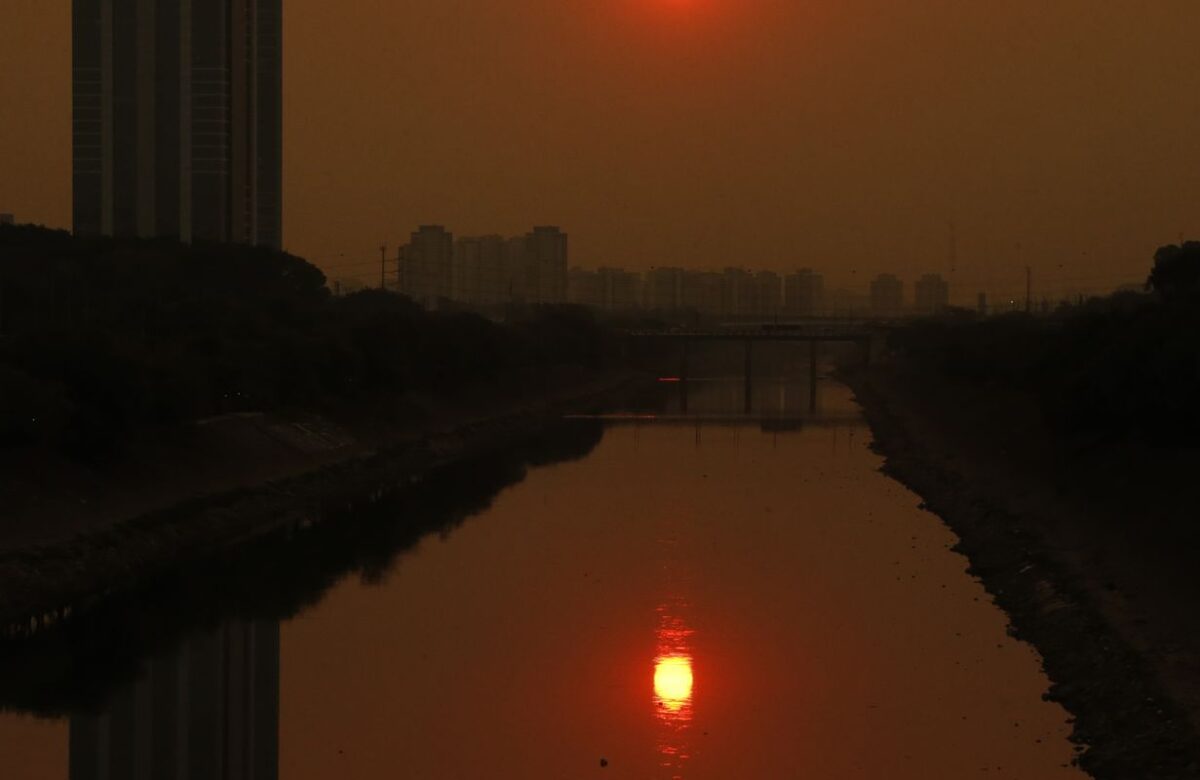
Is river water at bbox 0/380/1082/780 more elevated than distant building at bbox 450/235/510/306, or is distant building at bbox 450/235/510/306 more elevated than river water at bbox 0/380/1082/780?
distant building at bbox 450/235/510/306

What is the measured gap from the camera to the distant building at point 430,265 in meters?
107

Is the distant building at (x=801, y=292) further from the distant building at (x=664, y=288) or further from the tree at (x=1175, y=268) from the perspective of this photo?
the tree at (x=1175, y=268)

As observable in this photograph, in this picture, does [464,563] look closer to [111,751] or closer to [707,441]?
[111,751]

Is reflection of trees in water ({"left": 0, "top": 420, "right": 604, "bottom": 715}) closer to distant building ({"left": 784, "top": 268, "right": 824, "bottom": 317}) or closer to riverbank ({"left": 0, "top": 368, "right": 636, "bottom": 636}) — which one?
riverbank ({"left": 0, "top": 368, "right": 636, "bottom": 636})

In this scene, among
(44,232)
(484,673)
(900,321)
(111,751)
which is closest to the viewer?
(111,751)

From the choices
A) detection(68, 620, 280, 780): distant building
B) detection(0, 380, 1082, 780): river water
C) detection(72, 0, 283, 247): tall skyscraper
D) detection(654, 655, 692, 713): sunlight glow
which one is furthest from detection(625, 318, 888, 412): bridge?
detection(68, 620, 280, 780): distant building

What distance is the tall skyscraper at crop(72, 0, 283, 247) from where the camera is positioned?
53.1 meters

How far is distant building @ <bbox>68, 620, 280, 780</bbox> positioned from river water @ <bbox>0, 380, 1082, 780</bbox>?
0.03m

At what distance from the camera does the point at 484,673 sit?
13.0 metres

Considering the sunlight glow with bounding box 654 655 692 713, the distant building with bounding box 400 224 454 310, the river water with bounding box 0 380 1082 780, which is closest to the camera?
the river water with bounding box 0 380 1082 780

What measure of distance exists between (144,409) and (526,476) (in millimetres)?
10042

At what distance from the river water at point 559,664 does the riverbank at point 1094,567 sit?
33 centimetres

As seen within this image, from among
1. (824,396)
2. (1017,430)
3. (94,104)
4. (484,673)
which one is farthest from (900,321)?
(484,673)

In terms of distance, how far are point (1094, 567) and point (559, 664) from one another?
5.66 m
